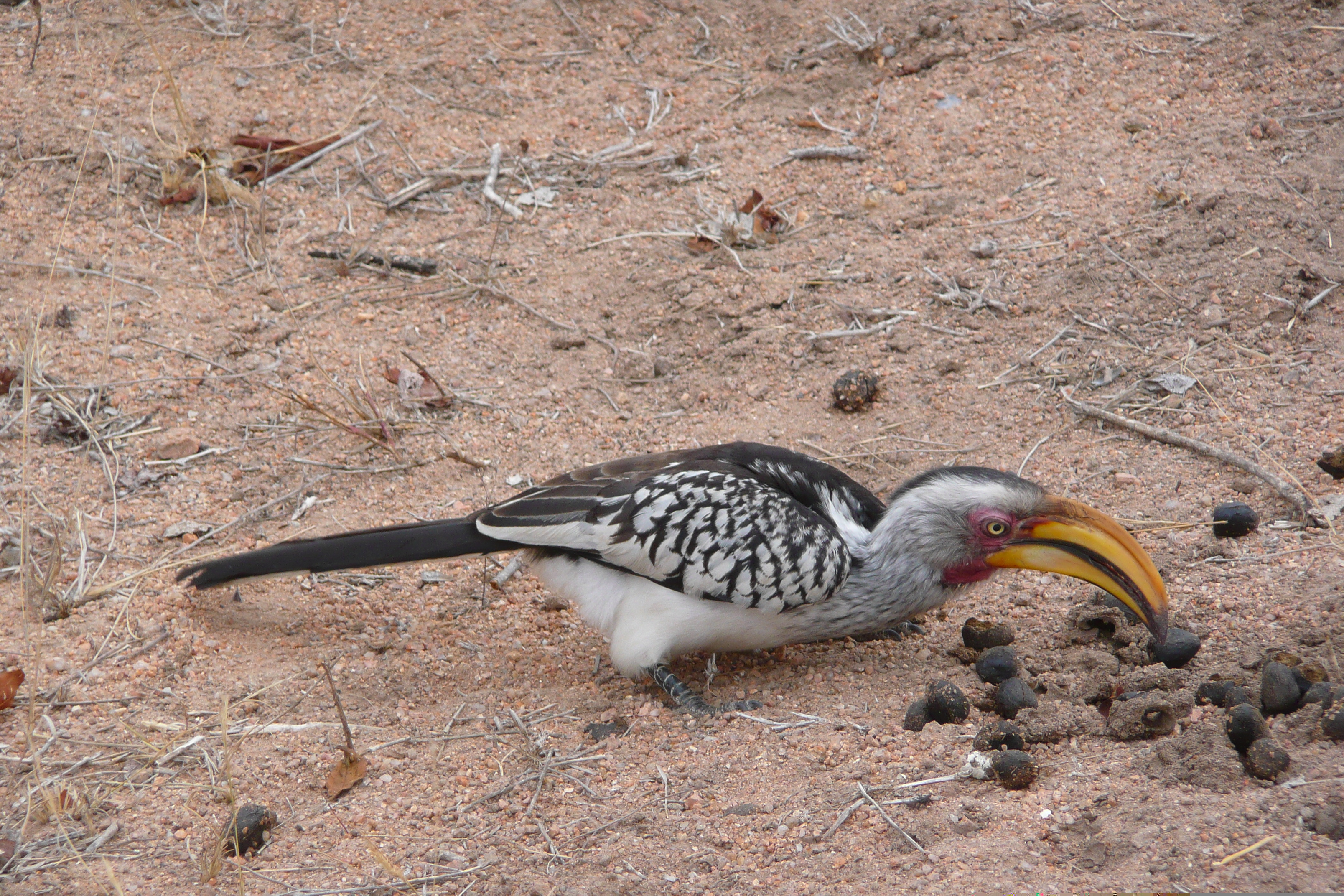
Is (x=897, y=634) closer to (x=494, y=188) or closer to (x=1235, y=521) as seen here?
(x=1235, y=521)

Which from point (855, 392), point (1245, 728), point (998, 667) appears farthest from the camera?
point (855, 392)

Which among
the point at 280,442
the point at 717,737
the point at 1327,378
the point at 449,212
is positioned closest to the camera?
the point at 717,737

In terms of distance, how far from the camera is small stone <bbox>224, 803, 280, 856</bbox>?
2.63 m

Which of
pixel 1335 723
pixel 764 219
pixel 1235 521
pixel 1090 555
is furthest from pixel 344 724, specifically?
pixel 764 219

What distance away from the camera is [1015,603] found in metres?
3.62

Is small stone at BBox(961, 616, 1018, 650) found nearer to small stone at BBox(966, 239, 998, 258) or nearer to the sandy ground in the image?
the sandy ground

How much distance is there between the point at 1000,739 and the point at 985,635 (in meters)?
0.68

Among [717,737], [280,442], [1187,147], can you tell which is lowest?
[280,442]

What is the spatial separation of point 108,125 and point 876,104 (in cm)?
398

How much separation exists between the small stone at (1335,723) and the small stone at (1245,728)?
0.38 ft

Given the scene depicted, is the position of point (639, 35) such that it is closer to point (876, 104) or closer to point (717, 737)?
point (876, 104)

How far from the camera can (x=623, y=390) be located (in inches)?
184

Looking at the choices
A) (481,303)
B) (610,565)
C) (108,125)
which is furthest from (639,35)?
(610,565)

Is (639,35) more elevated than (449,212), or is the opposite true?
(639,35)
